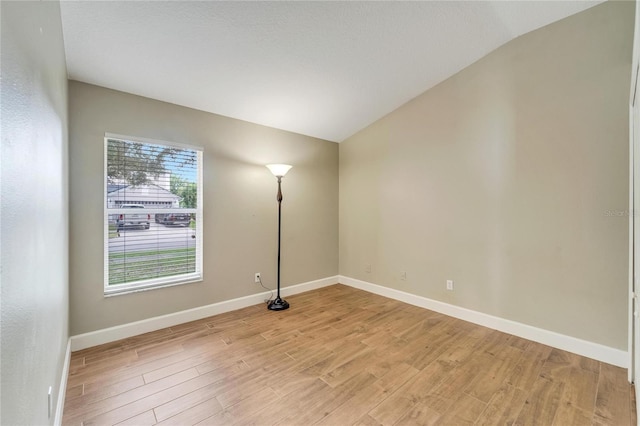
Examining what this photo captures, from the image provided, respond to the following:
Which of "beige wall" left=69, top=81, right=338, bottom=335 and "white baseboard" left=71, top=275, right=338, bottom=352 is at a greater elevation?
"beige wall" left=69, top=81, right=338, bottom=335

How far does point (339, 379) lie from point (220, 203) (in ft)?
7.33

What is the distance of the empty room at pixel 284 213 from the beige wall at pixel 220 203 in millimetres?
24

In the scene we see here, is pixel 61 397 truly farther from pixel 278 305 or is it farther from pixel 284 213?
pixel 284 213

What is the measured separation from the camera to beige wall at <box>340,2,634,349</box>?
2.26 meters

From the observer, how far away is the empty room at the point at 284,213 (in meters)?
1.71

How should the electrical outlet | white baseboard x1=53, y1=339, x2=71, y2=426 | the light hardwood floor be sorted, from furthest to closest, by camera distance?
the light hardwood floor → white baseboard x1=53, y1=339, x2=71, y2=426 → the electrical outlet

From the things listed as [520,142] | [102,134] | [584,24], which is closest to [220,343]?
[102,134]

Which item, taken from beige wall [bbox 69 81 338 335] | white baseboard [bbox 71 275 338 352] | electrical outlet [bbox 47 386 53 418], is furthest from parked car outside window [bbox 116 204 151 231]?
electrical outlet [bbox 47 386 53 418]

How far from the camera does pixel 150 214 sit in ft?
9.14

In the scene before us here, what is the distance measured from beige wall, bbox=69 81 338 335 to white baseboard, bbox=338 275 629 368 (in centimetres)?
144

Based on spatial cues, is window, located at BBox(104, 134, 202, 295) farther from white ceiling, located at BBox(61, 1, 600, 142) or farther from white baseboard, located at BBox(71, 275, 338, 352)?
white ceiling, located at BBox(61, 1, 600, 142)

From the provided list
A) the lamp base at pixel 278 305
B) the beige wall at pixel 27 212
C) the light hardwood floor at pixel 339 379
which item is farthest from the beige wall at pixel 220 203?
the beige wall at pixel 27 212

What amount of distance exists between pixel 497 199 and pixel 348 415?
248 cm

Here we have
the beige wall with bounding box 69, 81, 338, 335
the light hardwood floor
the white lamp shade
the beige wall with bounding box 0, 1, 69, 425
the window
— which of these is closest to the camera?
the beige wall with bounding box 0, 1, 69, 425
